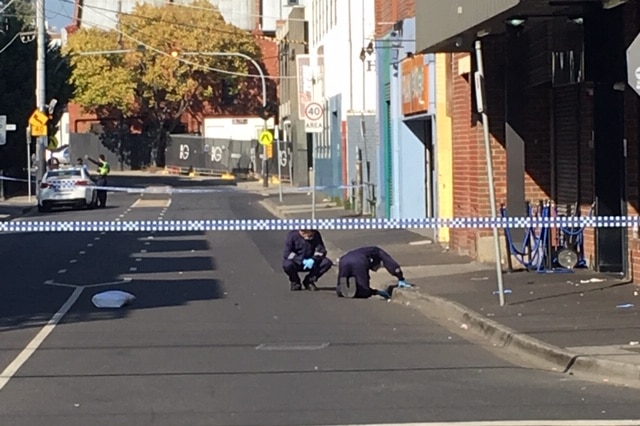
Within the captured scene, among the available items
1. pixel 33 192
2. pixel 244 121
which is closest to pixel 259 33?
pixel 244 121

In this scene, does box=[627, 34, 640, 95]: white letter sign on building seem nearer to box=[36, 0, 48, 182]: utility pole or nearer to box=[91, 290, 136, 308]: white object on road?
box=[91, 290, 136, 308]: white object on road

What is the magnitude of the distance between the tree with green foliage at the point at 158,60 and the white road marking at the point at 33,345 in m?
60.0

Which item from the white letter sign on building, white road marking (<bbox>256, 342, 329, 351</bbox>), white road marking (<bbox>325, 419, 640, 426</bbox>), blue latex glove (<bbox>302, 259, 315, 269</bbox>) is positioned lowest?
white road marking (<bbox>256, 342, 329, 351</bbox>)

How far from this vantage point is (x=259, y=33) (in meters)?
87.4

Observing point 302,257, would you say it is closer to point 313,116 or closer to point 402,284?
point 402,284

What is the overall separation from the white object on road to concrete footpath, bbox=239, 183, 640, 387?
363 centimetres

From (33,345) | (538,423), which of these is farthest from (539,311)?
(538,423)

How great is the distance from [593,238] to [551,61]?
259 centimetres

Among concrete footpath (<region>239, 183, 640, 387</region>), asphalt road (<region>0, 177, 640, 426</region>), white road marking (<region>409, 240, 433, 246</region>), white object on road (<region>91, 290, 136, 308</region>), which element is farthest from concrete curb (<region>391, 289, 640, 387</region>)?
white road marking (<region>409, 240, 433, 246</region>)

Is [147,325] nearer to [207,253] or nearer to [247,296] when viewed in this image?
[247,296]

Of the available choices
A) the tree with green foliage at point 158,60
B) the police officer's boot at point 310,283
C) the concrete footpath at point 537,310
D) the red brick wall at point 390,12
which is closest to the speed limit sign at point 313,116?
the red brick wall at point 390,12

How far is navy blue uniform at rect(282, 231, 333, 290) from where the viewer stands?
1845cm

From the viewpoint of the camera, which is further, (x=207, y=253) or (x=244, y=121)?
(x=244, y=121)

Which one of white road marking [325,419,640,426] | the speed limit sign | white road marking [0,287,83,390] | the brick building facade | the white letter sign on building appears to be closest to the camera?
white road marking [325,419,640,426]
